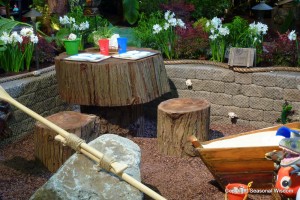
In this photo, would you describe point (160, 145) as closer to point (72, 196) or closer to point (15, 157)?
point (15, 157)

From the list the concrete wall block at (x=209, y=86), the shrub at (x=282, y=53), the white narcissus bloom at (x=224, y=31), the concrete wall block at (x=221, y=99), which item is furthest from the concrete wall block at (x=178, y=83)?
the shrub at (x=282, y=53)

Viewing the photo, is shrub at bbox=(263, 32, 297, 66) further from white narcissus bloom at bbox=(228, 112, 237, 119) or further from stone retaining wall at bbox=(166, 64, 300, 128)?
white narcissus bloom at bbox=(228, 112, 237, 119)

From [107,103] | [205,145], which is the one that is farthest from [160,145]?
[205,145]

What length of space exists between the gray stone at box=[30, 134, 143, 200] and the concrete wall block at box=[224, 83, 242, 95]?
3.05 meters

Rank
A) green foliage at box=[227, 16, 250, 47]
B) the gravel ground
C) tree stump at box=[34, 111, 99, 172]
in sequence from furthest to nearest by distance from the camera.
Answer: green foliage at box=[227, 16, 250, 47] → tree stump at box=[34, 111, 99, 172] → the gravel ground

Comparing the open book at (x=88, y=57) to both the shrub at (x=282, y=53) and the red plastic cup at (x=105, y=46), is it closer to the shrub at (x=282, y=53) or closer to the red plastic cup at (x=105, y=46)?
the red plastic cup at (x=105, y=46)

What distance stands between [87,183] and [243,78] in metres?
3.44

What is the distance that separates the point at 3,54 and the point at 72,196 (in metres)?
3.41

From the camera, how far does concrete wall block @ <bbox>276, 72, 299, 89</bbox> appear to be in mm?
6238

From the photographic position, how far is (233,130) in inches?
261

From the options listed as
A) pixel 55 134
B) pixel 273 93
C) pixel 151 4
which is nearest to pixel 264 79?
pixel 273 93

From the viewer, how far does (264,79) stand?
21.1 feet

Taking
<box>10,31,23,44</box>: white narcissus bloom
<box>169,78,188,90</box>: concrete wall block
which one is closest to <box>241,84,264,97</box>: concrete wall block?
<box>169,78,188,90</box>: concrete wall block

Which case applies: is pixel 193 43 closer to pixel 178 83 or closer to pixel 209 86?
pixel 178 83
